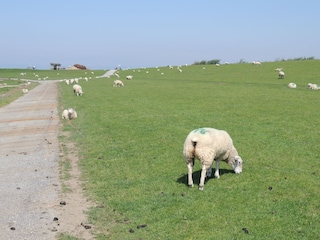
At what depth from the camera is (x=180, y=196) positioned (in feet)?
34.8

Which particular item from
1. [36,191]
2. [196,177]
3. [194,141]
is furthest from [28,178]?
[194,141]

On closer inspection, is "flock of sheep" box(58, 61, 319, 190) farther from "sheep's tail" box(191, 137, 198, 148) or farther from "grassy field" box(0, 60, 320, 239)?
"grassy field" box(0, 60, 320, 239)

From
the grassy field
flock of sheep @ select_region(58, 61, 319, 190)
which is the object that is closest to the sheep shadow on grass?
the grassy field

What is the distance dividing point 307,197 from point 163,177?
4.29m

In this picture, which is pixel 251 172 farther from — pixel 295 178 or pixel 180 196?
pixel 180 196

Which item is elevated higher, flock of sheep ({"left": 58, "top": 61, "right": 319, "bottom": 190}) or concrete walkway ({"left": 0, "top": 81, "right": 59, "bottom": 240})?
flock of sheep ({"left": 58, "top": 61, "right": 319, "bottom": 190})

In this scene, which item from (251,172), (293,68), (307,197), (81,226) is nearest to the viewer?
(81,226)

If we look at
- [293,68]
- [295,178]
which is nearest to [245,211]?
[295,178]

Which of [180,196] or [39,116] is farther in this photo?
[39,116]

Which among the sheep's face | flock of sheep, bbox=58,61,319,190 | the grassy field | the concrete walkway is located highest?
flock of sheep, bbox=58,61,319,190

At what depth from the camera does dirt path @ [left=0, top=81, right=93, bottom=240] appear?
9047 mm

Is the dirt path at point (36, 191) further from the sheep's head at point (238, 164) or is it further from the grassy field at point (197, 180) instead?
the sheep's head at point (238, 164)

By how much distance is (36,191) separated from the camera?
1180cm

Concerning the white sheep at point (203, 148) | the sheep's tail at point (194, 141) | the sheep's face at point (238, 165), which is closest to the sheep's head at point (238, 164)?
the sheep's face at point (238, 165)
